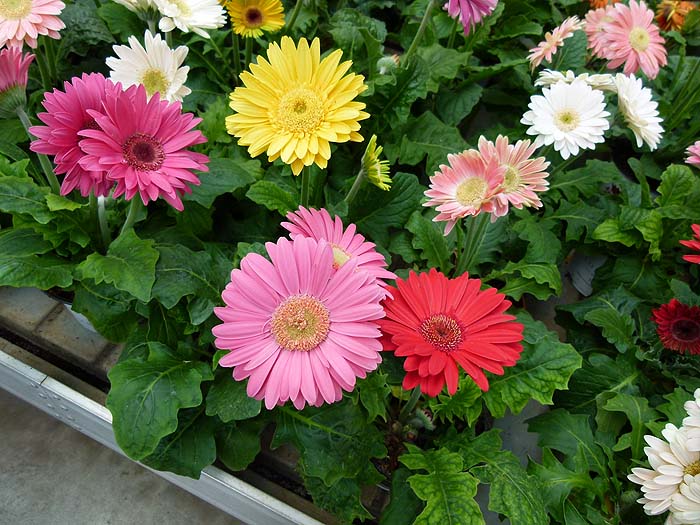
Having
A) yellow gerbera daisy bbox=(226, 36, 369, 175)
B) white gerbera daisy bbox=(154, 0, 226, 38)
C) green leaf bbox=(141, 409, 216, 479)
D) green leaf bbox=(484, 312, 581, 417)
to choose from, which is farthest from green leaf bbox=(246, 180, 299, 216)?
green leaf bbox=(484, 312, 581, 417)

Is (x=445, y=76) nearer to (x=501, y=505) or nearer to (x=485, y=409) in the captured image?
(x=485, y=409)

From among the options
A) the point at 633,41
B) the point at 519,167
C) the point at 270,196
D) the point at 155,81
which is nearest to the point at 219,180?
the point at 270,196

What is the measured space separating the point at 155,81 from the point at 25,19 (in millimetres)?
230

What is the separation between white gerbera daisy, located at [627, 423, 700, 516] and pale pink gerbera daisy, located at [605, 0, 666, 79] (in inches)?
40.3

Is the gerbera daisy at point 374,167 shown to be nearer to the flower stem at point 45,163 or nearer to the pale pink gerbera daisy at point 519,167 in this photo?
the pale pink gerbera daisy at point 519,167

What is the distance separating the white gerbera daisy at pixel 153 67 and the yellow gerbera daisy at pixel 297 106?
0.20 metres

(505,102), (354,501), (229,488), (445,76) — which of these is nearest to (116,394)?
(229,488)

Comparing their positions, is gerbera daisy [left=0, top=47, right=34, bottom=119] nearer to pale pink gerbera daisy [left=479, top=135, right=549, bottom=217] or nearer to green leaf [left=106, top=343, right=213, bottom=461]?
green leaf [left=106, top=343, right=213, bottom=461]

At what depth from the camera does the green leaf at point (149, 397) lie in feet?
3.11

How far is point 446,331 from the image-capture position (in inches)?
33.8

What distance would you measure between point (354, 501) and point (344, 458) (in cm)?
8

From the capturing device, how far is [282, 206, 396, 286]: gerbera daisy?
873 mm

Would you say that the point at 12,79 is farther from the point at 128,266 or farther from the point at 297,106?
the point at 297,106

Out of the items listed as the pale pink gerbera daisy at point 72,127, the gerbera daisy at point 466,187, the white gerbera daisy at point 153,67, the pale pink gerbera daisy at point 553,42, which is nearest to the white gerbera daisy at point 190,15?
the white gerbera daisy at point 153,67
